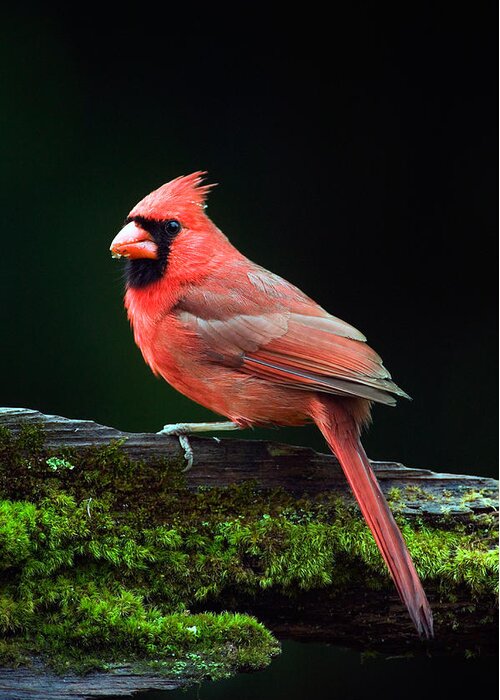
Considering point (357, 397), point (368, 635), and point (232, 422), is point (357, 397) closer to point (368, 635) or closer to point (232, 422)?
point (232, 422)

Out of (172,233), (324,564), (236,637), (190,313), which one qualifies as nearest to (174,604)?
(236,637)

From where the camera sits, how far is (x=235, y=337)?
3041mm

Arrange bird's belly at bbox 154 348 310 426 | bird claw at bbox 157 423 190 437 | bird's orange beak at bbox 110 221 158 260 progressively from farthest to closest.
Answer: bird's orange beak at bbox 110 221 158 260
bird's belly at bbox 154 348 310 426
bird claw at bbox 157 423 190 437

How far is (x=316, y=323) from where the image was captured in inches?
120

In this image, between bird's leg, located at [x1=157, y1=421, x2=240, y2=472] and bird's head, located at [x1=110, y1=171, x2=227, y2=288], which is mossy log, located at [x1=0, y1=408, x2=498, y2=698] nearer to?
bird's leg, located at [x1=157, y1=421, x2=240, y2=472]

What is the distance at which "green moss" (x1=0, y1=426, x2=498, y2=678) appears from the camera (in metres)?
2.29

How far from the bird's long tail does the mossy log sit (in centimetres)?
12

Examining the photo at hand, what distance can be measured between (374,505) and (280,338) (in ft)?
2.19

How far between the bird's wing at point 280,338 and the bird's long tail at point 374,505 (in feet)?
0.33

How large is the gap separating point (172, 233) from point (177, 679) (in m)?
1.54

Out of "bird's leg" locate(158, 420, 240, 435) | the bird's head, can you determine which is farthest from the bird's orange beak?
"bird's leg" locate(158, 420, 240, 435)

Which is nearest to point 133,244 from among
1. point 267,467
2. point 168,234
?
point 168,234

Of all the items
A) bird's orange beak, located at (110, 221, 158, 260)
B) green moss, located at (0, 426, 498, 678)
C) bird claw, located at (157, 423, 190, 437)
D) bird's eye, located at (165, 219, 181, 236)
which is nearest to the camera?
green moss, located at (0, 426, 498, 678)

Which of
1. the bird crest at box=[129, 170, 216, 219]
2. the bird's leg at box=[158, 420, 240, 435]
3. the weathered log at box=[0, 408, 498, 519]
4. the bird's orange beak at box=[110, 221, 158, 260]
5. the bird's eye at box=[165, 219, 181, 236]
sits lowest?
the weathered log at box=[0, 408, 498, 519]
